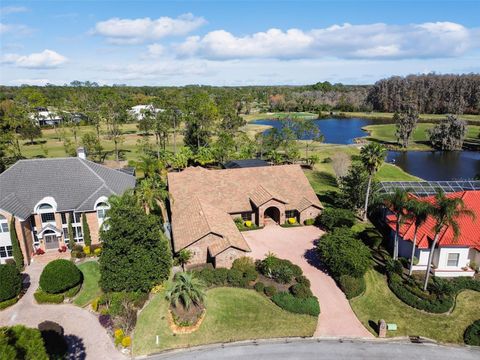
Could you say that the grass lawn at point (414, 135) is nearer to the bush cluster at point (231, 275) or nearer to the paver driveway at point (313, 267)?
the paver driveway at point (313, 267)

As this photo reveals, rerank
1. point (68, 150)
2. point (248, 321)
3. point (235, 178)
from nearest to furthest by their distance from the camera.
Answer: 1. point (248, 321)
2. point (235, 178)
3. point (68, 150)

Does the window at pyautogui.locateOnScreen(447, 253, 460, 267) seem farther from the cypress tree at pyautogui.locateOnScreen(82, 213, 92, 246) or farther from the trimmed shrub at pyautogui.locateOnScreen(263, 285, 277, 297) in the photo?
the cypress tree at pyautogui.locateOnScreen(82, 213, 92, 246)

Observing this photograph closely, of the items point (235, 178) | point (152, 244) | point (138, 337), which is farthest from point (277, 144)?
point (138, 337)

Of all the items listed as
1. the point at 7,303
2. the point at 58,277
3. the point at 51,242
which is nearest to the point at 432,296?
the point at 58,277

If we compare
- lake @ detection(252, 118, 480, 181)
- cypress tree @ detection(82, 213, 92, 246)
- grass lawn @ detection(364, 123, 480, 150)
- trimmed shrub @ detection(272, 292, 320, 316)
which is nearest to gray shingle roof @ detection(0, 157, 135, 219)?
cypress tree @ detection(82, 213, 92, 246)

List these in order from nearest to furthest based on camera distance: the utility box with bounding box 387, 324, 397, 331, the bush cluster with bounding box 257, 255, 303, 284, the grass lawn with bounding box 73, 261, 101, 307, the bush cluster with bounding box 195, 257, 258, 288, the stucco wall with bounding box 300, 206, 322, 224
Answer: the utility box with bounding box 387, 324, 397, 331 → the grass lawn with bounding box 73, 261, 101, 307 → the bush cluster with bounding box 195, 257, 258, 288 → the bush cluster with bounding box 257, 255, 303, 284 → the stucco wall with bounding box 300, 206, 322, 224

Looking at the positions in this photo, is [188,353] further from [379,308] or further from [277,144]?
[277,144]

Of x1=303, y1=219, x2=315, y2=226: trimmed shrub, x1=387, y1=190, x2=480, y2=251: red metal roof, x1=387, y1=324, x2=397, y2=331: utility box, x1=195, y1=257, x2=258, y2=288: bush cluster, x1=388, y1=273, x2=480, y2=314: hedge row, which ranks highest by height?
x1=387, y1=190, x2=480, y2=251: red metal roof
